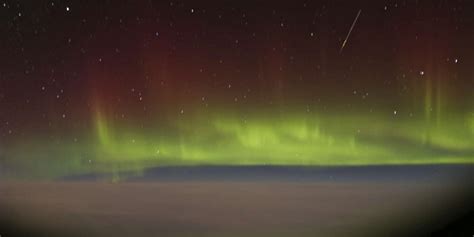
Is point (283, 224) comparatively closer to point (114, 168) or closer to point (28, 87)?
point (114, 168)

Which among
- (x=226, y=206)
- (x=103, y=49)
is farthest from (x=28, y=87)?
(x=226, y=206)

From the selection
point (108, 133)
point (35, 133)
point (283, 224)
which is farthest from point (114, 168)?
point (283, 224)

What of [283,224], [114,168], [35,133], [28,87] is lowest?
[283,224]

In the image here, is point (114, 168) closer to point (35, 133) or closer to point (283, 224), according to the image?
point (35, 133)

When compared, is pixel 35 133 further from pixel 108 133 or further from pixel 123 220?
pixel 123 220

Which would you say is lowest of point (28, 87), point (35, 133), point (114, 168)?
point (114, 168)

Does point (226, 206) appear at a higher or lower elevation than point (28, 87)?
lower

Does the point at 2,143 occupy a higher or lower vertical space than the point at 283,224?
higher

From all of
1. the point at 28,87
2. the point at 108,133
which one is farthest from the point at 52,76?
the point at 108,133
